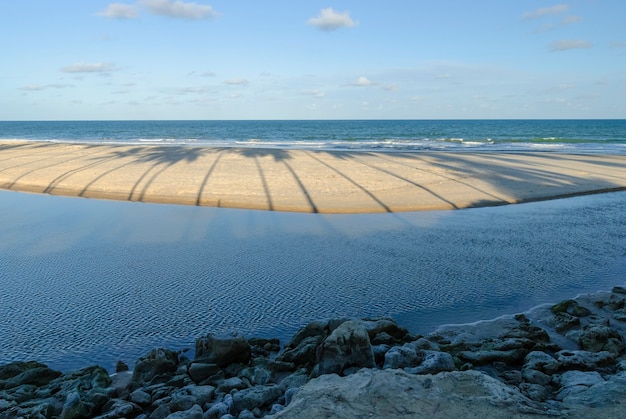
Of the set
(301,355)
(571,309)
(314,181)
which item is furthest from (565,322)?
(314,181)

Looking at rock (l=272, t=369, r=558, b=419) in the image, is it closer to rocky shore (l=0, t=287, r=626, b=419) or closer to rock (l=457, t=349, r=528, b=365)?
rocky shore (l=0, t=287, r=626, b=419)

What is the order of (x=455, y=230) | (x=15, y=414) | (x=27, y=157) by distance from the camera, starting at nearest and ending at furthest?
(x=15, y=414)
(x=455, y=230)
(x=27, y=157)

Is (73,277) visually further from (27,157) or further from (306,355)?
(27,157)

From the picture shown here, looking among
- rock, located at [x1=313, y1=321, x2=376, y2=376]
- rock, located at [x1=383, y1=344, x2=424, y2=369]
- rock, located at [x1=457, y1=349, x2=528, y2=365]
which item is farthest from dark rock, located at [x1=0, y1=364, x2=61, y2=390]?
rock, located at [x1=457, y1=349, x2=528, y2=365]

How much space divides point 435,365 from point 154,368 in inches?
97.9

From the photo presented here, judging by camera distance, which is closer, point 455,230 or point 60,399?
point 60,399

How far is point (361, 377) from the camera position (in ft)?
13.2

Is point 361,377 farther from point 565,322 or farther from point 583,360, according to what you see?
point 565,322

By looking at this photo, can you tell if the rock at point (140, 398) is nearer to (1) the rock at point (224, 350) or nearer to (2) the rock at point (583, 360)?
(1) the rock at point (224, 350)

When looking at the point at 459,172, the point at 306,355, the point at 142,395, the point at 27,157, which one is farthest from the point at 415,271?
the point at 27,157

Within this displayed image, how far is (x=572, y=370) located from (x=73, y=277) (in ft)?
21.4

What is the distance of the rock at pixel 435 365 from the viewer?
175 inches

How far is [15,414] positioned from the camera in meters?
4.05

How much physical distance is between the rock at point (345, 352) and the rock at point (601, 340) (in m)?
2.31
